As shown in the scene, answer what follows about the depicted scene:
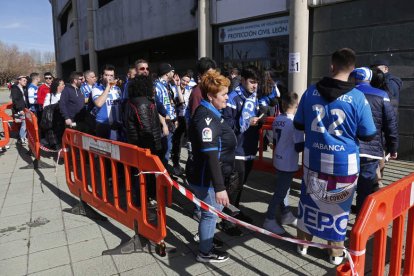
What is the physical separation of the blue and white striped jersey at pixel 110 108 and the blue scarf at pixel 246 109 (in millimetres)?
A: 2338

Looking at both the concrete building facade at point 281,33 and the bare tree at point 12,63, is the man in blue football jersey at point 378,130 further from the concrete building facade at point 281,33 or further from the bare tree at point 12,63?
the bare tree at point 12,63

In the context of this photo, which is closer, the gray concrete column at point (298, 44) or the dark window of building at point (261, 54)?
the gray concrete column at point (298, 44)

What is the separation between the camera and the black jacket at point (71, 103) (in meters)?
6.72

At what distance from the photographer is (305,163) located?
10.0ft

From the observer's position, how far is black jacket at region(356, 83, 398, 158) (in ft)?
11.3

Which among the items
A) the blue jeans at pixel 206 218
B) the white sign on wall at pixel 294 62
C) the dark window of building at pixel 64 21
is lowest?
the blue jeans at pixel 206 218

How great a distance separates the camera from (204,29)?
10461 mm

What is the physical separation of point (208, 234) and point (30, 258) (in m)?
1.75

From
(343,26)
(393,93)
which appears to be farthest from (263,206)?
(343,26)

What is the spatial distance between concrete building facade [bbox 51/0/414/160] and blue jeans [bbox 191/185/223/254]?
5.34 metres

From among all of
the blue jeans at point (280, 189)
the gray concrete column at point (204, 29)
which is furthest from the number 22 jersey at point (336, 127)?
the gray concrete column at point (204, 29)

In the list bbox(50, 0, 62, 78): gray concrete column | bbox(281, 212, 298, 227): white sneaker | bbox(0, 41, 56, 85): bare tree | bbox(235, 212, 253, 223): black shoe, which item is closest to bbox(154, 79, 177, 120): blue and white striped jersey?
bbox(235, 212, 253, 223): black shoe

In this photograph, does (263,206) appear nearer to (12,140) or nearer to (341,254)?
(341,254)

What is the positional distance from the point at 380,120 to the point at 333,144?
3.56 ft
